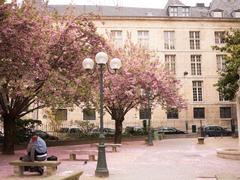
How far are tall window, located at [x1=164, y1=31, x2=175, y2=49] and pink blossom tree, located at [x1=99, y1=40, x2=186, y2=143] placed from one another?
21.8 metres

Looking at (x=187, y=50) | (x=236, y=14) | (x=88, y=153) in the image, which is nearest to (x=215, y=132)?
(x=187, y=50)

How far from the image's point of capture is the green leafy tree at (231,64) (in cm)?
2894

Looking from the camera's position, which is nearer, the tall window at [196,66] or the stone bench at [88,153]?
the stone bench at [88,153]

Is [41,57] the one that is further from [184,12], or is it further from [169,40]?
[184,12]

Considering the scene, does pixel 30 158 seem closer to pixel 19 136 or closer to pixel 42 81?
pixel 42 81

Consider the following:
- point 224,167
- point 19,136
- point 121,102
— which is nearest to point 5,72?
point 224,167

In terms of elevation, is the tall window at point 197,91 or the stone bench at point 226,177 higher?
the tall window at point 197,91

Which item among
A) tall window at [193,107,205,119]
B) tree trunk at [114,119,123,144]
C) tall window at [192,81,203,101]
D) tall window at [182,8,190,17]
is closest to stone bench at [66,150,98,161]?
tree trunk at [114,119,123,144]

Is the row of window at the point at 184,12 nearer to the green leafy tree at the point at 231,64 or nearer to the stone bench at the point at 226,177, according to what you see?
the green leafy tree at the point at 231,64

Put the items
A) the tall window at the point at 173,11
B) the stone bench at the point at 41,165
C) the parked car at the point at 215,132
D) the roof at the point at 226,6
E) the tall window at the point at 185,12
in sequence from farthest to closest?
the roof at the point at 226,6 < the tall window at the point at 185,12 < the tall window at the point at 173,11 < the parked car at the point at 215,132 < the stone bench at the point at 41,165

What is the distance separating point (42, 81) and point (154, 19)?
39.4 m

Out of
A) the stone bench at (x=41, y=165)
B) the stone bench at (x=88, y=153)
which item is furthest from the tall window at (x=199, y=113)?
the stone bench at (x=41, y=165)

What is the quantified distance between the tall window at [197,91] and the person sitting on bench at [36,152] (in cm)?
4566

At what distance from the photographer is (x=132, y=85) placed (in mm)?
30641
